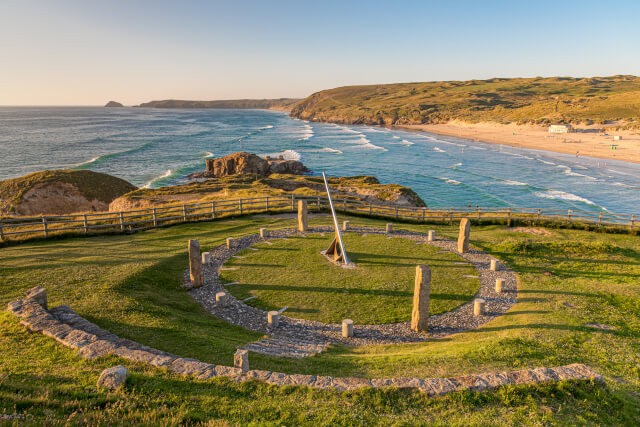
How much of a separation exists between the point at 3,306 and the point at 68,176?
35.8 m

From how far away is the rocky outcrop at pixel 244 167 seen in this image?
203 ft

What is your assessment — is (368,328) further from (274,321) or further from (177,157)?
(177,157)

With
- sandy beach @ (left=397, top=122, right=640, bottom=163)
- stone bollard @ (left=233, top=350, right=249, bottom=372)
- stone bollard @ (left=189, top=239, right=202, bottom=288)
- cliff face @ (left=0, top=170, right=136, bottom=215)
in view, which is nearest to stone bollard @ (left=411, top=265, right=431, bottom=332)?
stone bollard @ (left=233, top=350, right=249, bottom=372)

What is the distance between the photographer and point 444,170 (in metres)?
76.6

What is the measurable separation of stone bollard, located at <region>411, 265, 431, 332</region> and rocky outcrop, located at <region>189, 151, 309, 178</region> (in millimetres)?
51858

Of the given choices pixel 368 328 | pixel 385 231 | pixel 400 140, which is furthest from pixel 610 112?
pixel 368 328

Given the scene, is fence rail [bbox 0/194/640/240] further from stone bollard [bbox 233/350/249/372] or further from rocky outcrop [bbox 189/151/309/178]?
rocky outcrop [bbox 189/151/309/178]

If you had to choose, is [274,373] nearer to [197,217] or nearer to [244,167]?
[197,217]

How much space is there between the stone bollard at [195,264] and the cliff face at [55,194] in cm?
3204

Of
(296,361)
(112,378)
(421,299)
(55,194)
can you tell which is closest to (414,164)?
(55,194)

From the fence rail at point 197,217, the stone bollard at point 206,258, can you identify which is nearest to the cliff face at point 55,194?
the fence rail at point 197,217

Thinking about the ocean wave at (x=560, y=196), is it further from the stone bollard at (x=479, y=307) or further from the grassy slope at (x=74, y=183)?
the grassy slope at (x=74, y=183)

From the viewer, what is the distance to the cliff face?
3678 cm

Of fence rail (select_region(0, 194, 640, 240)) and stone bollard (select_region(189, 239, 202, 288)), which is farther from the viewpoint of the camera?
fence rail (select_region(0, 194, 640, 240))
